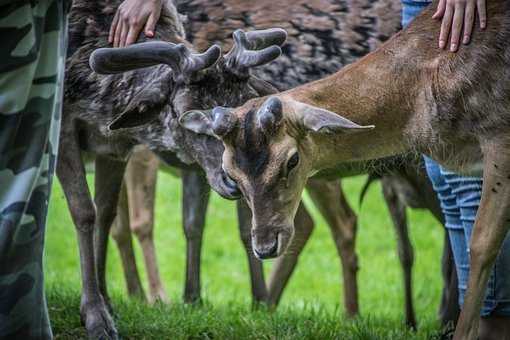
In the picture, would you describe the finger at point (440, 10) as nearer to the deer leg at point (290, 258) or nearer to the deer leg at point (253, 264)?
the deer leg at point (253, 264)

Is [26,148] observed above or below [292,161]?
above

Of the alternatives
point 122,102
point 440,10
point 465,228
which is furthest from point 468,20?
point 122,102

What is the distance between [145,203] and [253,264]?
148 cm

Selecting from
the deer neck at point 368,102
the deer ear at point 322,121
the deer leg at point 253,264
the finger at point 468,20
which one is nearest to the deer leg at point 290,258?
the deer leg at point 253,264

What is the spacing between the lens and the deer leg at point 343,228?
9297 mm

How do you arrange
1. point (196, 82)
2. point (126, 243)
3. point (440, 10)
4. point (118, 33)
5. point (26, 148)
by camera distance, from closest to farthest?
point (26, 148)
point (440, 10)
point (196, 82)
point (118, 33)
point (126, 243)

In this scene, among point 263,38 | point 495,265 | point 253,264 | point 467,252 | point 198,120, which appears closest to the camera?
point 198,120

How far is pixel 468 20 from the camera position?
5.77m

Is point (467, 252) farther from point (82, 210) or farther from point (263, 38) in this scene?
point (82, 210)

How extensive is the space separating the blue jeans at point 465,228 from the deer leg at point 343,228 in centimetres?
278

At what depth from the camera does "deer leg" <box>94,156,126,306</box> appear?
7.44 metres

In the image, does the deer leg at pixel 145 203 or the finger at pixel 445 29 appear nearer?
the finger at pixel 445 29

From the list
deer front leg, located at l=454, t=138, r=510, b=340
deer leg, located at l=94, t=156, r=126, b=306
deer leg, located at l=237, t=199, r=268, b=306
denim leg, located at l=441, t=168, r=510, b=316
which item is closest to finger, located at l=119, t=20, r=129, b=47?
deer leg, located at l=94, t=156, r=126, b=306

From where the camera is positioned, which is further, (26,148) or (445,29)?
(445,29)
